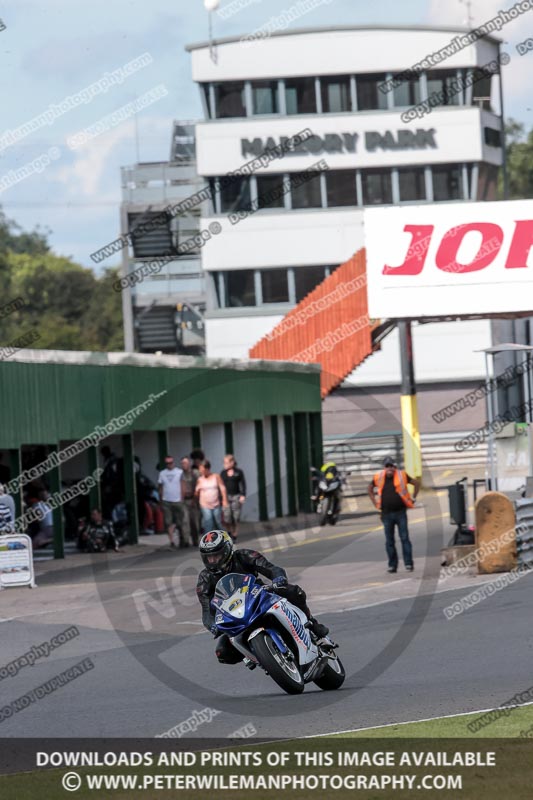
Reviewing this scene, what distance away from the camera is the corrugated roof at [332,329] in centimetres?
4191

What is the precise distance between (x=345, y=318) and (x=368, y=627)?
1034 inches

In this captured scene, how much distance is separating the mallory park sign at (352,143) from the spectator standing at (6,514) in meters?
38.0

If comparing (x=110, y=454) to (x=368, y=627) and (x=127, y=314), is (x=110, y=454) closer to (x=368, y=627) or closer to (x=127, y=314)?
(x=368, y=627)

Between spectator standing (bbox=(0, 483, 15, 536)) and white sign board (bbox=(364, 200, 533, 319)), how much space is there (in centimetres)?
1352

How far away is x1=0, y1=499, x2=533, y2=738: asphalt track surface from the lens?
11.0m

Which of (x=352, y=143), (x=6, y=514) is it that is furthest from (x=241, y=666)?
(x=352, y=143)

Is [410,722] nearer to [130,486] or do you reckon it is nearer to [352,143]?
[130,486]

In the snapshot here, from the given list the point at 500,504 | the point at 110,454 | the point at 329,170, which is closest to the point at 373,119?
the point at 329,170

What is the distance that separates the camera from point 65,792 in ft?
27.7

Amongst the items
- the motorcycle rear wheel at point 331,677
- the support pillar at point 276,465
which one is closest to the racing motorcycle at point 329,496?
the support pillar at point 276,465

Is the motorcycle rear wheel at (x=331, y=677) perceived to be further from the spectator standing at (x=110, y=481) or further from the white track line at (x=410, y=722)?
the spectator standing at (x=110, y=481)

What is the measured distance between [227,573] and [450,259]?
2315 centimetres

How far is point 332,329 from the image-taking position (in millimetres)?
42562

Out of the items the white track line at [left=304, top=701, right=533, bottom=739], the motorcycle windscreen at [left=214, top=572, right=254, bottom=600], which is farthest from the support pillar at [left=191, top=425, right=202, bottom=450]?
the white track line at [left=304, top=701, right=533, bottom=739]
